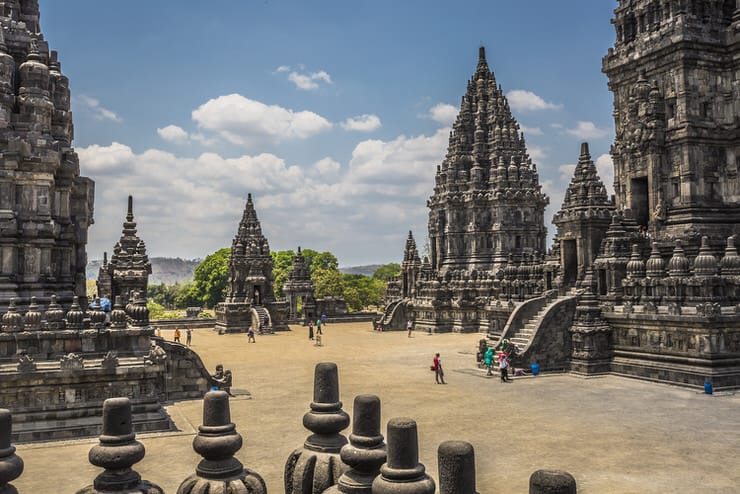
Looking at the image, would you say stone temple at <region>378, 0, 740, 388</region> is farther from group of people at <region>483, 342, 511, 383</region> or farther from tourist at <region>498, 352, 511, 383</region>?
tourist at <region>498, 352, 511, 383</region>

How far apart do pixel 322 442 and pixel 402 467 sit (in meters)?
2.23

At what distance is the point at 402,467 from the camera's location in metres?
5.62

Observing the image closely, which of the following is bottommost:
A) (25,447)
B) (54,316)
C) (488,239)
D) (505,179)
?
(25,447)

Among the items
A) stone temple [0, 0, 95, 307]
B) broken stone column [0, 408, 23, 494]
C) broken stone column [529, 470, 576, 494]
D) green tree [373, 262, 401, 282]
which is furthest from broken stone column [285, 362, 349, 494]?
green tree [373, 262, 401, 282]

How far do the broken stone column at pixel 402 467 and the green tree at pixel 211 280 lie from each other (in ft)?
252

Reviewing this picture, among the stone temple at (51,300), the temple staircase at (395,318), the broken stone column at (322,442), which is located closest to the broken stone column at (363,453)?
the broken stone column at (322,442)

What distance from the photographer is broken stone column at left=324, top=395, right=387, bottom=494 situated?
6496 millimetres

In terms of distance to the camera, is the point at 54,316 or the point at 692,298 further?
the point at 692,298

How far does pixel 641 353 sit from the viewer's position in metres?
24.0

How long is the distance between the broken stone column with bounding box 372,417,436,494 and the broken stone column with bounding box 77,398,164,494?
100 inches

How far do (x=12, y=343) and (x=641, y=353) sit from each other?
1963 centimetres

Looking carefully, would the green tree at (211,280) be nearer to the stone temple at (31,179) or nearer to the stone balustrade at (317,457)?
the stone temple at (31,179)

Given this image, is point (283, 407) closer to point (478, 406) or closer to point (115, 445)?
point (478, 406)

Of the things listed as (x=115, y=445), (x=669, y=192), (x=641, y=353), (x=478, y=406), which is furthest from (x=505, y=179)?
(x=115, y=445)
